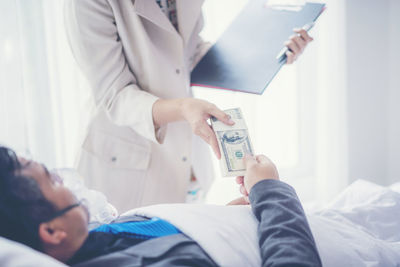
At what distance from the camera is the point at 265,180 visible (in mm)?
925

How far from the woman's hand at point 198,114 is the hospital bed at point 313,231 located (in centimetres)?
22

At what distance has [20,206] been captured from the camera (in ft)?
2.38

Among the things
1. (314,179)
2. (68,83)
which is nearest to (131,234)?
(68,83)

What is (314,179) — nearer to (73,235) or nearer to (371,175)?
(371,175)

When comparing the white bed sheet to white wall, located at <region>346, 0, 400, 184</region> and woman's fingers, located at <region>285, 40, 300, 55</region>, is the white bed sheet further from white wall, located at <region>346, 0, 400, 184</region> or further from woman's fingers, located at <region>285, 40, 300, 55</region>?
white wall, located at <region>346, 0, 400, 184</region>

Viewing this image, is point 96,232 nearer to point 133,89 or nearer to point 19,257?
point 19,257

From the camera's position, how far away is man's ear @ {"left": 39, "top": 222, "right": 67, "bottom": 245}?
737 mm

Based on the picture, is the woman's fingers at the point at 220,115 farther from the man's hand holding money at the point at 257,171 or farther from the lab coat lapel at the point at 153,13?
the lab coat lapel at the point at 153,13

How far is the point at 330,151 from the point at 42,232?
1.99 metres

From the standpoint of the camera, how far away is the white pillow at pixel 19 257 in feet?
2.06

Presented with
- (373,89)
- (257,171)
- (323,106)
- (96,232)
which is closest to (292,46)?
(257,171)

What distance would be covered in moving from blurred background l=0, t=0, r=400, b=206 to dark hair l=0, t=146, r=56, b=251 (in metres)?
1.13

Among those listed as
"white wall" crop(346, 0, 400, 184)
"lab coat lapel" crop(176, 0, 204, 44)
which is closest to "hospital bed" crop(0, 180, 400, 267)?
"lab coat lapel" crop(176, 0, 204, 44)

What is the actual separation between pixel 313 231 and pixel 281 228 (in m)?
0.17
